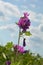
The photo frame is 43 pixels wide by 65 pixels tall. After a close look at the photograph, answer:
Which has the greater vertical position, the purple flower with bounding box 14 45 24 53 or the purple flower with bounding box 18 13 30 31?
the purple flower with bounding box 18 13 30 31

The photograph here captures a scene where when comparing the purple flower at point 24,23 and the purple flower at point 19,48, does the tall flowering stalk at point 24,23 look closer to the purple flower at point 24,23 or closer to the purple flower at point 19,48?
the purple flower at point 24,23

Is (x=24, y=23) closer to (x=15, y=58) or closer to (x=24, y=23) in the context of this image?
(x=24, y=23)

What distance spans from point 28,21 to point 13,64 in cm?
38

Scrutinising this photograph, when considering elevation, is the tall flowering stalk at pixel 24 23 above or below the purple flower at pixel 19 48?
above

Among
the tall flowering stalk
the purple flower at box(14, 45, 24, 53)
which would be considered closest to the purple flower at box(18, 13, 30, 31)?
the tall flowering stalk

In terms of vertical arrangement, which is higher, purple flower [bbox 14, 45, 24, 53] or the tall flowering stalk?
the tall flowering stalk

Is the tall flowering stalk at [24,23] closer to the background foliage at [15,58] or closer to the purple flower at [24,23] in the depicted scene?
the purple flower at [24,23]

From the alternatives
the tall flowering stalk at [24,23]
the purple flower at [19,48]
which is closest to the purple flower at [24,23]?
the tall flowering stalk at [24,23]

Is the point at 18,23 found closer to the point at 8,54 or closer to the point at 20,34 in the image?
the point at 20,34

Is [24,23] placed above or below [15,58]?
above

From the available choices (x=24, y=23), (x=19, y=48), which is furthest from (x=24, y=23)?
(x=19, y=48)

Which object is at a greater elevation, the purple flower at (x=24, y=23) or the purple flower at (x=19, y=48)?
the purple flower at (x=24, y=23)

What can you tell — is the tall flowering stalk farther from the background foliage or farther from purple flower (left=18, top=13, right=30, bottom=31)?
the background foliage

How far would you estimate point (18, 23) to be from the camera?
2342 mm
